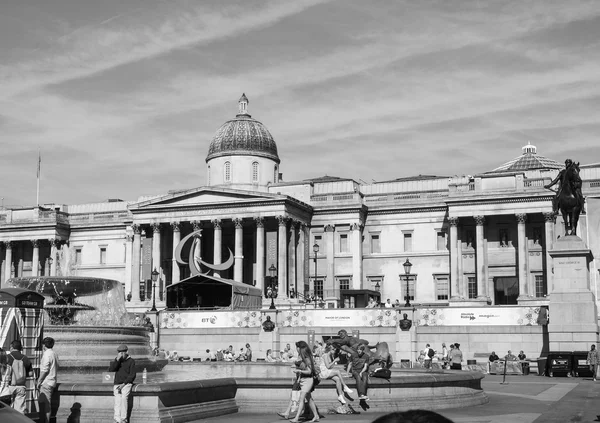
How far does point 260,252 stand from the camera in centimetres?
7638

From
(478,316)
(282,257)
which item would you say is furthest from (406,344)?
(282,257)

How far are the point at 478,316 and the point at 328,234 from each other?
34517 millimetres

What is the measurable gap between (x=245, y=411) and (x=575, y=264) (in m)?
21.0

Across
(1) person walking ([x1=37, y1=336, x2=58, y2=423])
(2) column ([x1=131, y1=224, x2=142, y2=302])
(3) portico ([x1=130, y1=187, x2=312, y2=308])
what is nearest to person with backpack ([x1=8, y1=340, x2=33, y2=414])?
(1) person walking ([x1=37, y1=336, x2=58, y2=423])

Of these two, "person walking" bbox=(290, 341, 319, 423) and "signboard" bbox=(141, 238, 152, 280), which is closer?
"person walking" bbox=(290, 341, 319, 423)

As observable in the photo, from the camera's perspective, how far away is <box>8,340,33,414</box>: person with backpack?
1591 centimetres

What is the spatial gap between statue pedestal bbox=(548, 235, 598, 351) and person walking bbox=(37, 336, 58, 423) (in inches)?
969

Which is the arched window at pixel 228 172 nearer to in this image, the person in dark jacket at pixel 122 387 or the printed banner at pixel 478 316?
the printed banner at pixel 478 316

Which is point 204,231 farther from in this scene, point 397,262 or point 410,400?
point 410,400

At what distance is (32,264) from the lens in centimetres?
9025

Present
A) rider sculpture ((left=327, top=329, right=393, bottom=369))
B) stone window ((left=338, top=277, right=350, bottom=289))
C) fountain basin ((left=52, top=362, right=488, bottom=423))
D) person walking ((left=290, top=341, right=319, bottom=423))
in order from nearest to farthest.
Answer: fountain basin ((left=52, top=362, right=488, bottom=423)) → person walking ((left=290, top=341, right=319, bottom=423)) → rider sculpture ((left=327, top=329, right=393, bottom=369)) → stone window ((left=338, top=277, right=350, bottom=289))

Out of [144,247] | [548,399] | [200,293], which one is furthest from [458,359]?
[144,247]

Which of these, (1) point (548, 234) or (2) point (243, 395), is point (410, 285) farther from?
(2) point (243, 395)

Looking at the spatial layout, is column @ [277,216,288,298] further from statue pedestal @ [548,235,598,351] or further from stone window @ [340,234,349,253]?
statue pedestal @ [548,235,598,351]
